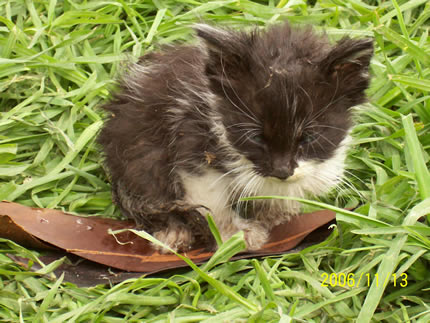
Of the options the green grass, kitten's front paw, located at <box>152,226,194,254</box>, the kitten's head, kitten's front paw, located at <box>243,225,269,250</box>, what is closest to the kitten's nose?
the kitten's head

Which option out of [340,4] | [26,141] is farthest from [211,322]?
[340,4]

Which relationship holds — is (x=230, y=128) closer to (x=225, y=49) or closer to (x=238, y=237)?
(x=225, y=49)

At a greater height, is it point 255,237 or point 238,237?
point 238,237

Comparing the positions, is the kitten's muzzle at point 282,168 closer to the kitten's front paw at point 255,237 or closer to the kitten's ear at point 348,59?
the kitten's ear at point 348,59

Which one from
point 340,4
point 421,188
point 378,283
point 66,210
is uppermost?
point 340,4

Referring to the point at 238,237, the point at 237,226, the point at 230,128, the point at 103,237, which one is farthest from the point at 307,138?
the point at 103,237

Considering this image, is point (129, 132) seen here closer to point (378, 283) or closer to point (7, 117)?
point (7, 117)
